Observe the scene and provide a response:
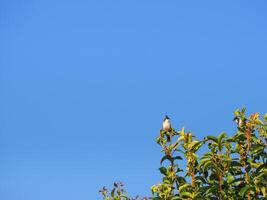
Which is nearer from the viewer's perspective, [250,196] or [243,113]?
[250,196]

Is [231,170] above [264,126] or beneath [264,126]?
beneath

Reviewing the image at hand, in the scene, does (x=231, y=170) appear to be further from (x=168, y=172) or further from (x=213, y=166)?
(x=168, y=172)

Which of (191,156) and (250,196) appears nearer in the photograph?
(250,196)

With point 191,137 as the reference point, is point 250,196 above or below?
below

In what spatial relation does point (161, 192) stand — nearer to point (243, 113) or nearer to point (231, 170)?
point (231, 170)

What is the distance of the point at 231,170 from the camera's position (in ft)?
31.4

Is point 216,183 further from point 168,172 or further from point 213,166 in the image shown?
point 168,172

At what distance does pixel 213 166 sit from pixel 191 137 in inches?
36.2

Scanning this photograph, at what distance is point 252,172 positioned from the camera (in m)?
9.60

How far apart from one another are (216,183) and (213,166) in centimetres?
32

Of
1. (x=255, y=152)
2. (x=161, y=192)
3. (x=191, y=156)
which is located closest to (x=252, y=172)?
(x=255, y=152)

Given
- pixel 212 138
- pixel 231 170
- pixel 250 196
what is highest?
pixel 212 138

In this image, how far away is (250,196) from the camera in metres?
9.23

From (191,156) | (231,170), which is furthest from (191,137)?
(231,170)
